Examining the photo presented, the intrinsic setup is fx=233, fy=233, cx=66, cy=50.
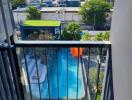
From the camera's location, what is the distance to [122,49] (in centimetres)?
179

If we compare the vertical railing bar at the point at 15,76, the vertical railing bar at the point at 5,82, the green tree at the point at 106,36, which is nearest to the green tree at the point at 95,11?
the green tree at the point at 106,36

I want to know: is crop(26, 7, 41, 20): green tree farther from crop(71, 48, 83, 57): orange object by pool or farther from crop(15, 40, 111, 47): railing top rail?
crop(71, 48, 83, 57): orange object by pool

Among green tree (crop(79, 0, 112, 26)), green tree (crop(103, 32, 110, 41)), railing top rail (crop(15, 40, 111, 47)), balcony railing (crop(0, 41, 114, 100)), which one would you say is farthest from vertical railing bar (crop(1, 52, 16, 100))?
green tree (crop(103, 32, 110, 41))

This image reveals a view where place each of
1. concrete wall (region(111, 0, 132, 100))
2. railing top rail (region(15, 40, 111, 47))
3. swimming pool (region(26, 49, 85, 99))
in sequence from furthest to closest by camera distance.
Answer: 1. swimming pool (region(26, 49, 85, 99))
2. railing top rail (region(15, 40, 111, 47))
3. concrete wall (region(111, 0, 132, 100))

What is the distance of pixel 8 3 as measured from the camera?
2.08m

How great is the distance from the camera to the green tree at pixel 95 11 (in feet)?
6.51

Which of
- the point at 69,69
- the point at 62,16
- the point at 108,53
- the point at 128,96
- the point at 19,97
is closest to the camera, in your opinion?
the point at 128,96

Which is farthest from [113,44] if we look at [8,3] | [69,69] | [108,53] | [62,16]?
[8,3]

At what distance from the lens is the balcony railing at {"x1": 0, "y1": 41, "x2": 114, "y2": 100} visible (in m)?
2.18

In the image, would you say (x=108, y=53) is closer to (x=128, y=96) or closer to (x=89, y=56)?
(x=89, y=56)

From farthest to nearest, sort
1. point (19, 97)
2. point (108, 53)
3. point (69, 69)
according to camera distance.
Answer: point (69, 69), point (19, 97), point (108, 53)

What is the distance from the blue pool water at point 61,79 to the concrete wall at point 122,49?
57cm

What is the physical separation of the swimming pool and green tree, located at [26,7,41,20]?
1.62 feet

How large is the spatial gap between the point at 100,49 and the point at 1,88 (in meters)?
0.98
